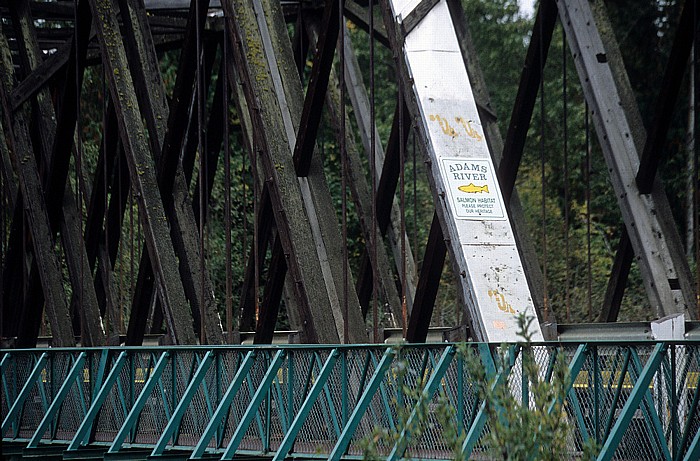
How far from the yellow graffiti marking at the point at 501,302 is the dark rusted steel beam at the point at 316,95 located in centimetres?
462

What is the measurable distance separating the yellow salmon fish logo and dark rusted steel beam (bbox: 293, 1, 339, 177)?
407cm

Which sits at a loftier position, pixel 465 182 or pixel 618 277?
pixel 618 277

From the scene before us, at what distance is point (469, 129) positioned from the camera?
10.4m

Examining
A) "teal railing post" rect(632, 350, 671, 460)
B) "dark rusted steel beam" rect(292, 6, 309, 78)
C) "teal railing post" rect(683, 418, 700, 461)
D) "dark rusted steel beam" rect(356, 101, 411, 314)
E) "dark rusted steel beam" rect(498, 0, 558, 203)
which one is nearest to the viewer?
"teal railing post" rect(683, 418, 700, 461)

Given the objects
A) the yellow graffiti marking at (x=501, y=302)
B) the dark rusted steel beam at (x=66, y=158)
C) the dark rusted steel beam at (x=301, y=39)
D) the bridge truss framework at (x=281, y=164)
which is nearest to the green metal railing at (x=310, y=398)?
the yellow graffiti marking at (x=501, y=302)

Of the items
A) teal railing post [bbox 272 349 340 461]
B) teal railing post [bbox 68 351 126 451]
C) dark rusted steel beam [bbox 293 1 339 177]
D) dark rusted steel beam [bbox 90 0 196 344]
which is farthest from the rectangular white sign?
dark rusted steel beam [bbox 90 0 196 344]

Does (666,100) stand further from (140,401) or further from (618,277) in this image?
(140,401)

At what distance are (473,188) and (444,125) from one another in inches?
21.5

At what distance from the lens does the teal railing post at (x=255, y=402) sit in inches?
420

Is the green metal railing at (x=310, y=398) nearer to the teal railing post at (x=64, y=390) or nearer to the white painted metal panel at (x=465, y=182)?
the teal railing post at (x=64, y=390)

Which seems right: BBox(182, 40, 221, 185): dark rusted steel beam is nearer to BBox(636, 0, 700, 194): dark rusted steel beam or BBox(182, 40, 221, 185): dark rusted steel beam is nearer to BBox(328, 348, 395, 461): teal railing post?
BBox(636, 0, 700, 194): dark rusted steel beam

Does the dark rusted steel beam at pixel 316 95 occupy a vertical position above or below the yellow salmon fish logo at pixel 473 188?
above

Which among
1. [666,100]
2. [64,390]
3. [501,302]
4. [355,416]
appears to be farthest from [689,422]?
[64,390]

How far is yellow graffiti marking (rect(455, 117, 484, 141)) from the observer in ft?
34.0
